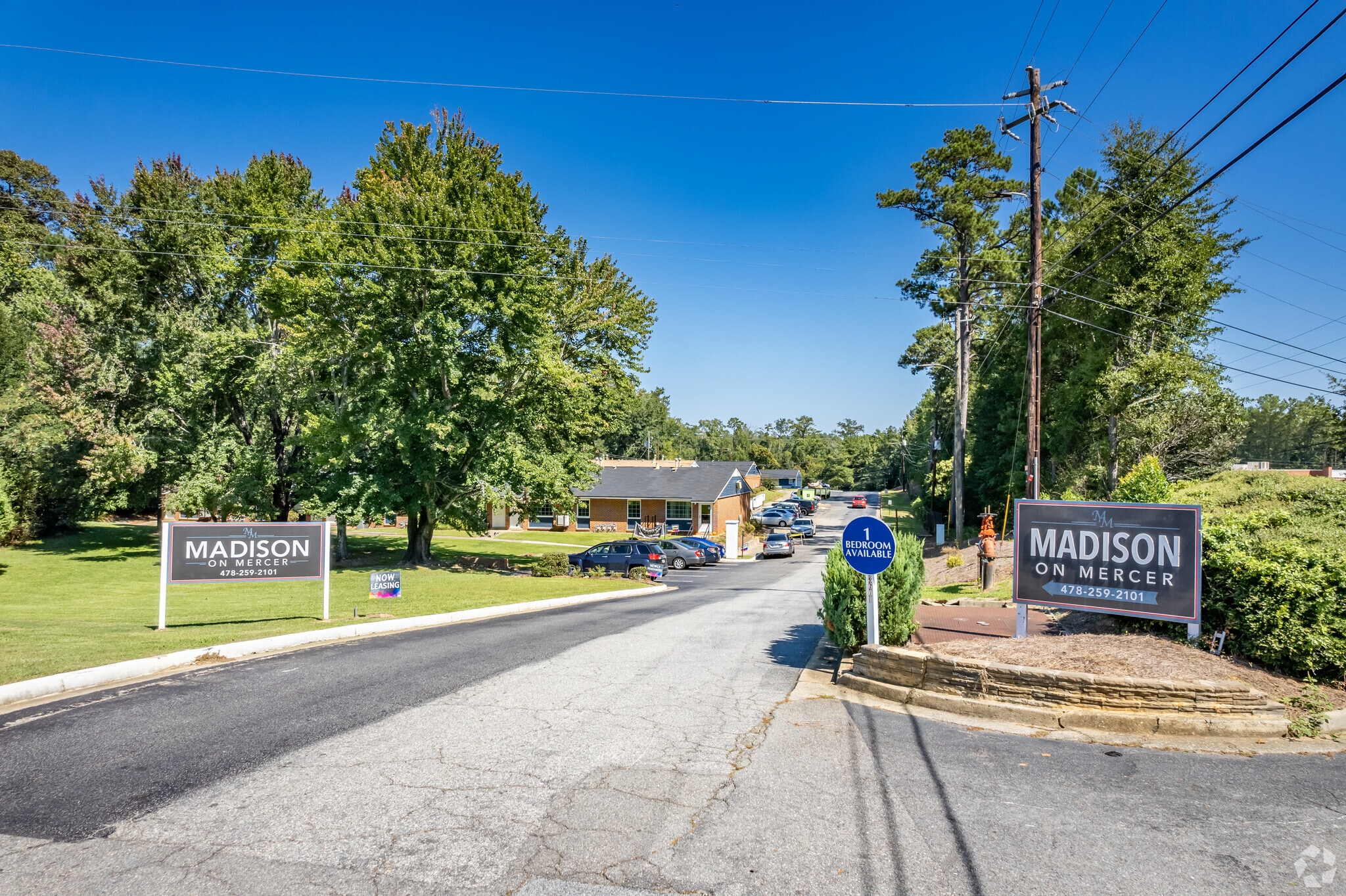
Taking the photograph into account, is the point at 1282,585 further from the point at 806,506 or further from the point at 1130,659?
the point at 806,506

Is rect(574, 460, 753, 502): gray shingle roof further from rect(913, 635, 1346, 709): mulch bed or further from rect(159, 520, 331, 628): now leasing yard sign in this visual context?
rect(913, 635, 1346, 709): mulch bed

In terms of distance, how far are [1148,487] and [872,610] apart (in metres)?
7.19

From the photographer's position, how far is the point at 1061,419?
32.4 m

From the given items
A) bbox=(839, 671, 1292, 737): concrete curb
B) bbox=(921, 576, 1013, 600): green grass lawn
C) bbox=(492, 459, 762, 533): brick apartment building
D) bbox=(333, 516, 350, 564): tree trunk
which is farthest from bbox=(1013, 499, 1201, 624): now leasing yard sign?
bbox=(492, 459, 762, 533): brick apartment building

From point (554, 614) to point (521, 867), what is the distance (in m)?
12.5

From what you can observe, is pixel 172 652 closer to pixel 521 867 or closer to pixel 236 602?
pixel 521 867

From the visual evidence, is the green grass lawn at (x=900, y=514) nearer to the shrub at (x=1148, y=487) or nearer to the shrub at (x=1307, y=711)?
the shrub at (x=1148, y=487)

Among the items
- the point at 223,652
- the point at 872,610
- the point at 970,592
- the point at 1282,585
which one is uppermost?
the point at 1282,585

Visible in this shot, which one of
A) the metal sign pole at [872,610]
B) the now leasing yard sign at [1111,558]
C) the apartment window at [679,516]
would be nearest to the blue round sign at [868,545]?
the metal sign pole at [872,610]

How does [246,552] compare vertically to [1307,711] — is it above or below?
above

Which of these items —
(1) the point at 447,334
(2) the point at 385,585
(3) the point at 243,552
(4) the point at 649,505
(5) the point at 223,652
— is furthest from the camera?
(4) the point at 649,505

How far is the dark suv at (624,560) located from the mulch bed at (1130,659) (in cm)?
1984

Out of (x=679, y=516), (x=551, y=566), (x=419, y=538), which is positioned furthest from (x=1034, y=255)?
(x=679, y=516)

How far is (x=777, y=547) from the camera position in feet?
134
